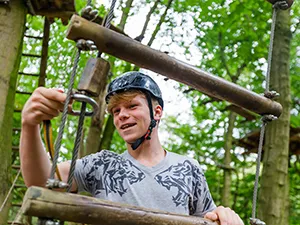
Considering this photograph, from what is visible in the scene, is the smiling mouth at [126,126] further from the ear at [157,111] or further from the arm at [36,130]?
the arm at [36,130]

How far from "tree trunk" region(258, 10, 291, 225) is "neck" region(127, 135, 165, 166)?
82.3 inches

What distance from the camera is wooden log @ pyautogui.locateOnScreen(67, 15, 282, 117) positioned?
1.17 metres

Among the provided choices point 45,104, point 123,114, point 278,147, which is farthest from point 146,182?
point 278,147

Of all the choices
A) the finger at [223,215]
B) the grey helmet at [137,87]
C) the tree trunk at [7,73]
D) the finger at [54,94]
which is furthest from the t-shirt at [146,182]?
the tree trunk at [7,73]

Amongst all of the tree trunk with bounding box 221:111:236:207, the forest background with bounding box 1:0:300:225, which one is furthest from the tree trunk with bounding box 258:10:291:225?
the tree trunk with bounding box 221:111:236:207

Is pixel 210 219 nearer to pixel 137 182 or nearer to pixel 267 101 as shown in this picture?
pixel 137 182

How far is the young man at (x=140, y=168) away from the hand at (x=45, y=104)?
0.39 metres

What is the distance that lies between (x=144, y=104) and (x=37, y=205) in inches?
35.1

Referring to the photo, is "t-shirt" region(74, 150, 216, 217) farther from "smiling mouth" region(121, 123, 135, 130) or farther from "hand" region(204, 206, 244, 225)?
"hand" region(204, 206, 244, 225)

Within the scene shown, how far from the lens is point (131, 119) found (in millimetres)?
1729

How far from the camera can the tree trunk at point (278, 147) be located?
3609 millimetres

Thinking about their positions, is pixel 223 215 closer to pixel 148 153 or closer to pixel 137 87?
pixel 148 153

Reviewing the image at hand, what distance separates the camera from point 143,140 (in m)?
1.81

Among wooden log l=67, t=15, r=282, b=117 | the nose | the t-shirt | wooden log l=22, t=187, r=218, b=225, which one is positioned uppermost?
wooden log l=67, t=15, r=282, b=117
